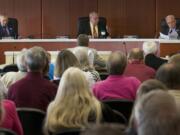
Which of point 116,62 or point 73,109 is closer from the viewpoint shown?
point 73,109

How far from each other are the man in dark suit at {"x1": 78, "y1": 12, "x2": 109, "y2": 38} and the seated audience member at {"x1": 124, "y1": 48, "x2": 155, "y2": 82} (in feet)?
14.0

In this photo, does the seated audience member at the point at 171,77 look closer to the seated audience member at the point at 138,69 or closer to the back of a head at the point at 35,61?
the back of a head at the point at 35,61

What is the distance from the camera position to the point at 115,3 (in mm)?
11000

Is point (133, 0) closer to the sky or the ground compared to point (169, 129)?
closer to the sky

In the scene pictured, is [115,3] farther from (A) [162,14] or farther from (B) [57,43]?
(B) [57,43]

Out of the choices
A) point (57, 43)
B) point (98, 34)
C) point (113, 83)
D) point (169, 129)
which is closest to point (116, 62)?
point (113, 83)

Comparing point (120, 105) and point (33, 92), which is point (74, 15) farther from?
point (120, 105)

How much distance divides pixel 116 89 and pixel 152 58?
211cm

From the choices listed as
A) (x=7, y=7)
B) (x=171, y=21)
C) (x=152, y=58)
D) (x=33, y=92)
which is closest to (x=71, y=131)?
(x=33, y=92)

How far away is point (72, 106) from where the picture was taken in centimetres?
281

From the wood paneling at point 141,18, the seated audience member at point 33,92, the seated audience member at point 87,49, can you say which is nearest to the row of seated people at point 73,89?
the seated audience member at point 33,92

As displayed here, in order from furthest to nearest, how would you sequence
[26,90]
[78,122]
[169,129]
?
[26,90], [78,122], [169,129]

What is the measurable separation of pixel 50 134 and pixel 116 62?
1.22 m

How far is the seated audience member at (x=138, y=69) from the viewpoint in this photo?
4.77 metres
